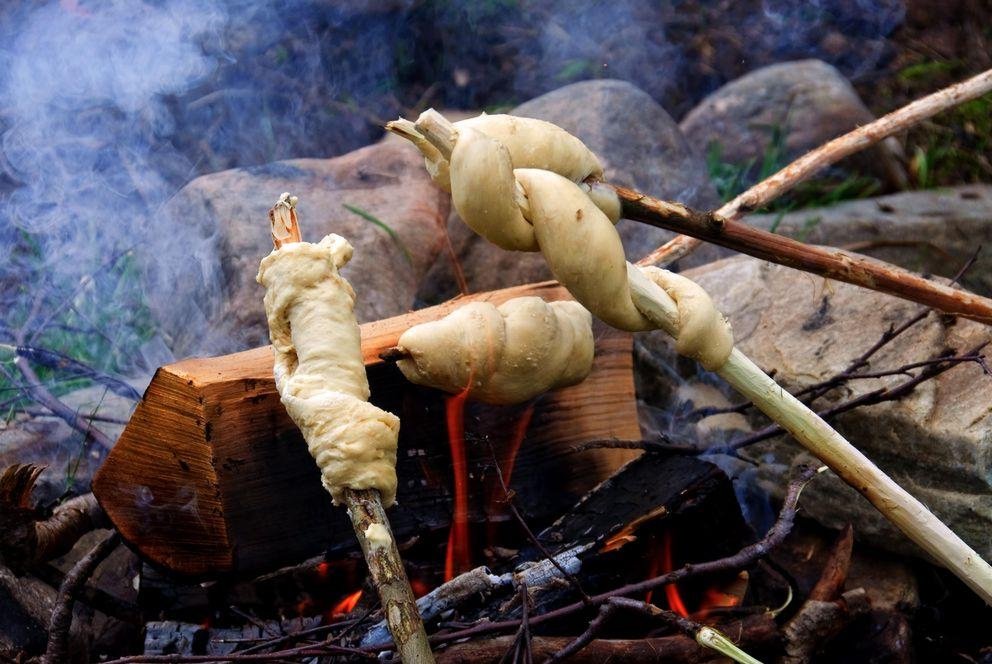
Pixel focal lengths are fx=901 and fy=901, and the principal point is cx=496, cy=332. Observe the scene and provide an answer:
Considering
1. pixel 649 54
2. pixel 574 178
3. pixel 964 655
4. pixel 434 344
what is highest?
pixel 574 178

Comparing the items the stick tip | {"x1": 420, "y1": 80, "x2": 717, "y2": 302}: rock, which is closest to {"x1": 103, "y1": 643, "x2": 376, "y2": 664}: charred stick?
the stick tip

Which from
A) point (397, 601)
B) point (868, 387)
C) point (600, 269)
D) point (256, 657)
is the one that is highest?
point (600, 269)

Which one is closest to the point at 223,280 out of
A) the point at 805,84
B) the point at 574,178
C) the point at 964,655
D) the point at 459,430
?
the point at 459,430

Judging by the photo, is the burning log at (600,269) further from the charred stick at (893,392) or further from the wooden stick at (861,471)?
the charred stick at (893,392)

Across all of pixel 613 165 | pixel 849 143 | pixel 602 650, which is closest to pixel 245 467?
pixel 602 650

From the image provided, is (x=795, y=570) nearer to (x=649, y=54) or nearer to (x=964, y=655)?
(x=964, y=655)

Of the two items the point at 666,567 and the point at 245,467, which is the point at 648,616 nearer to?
the point at 666,567
